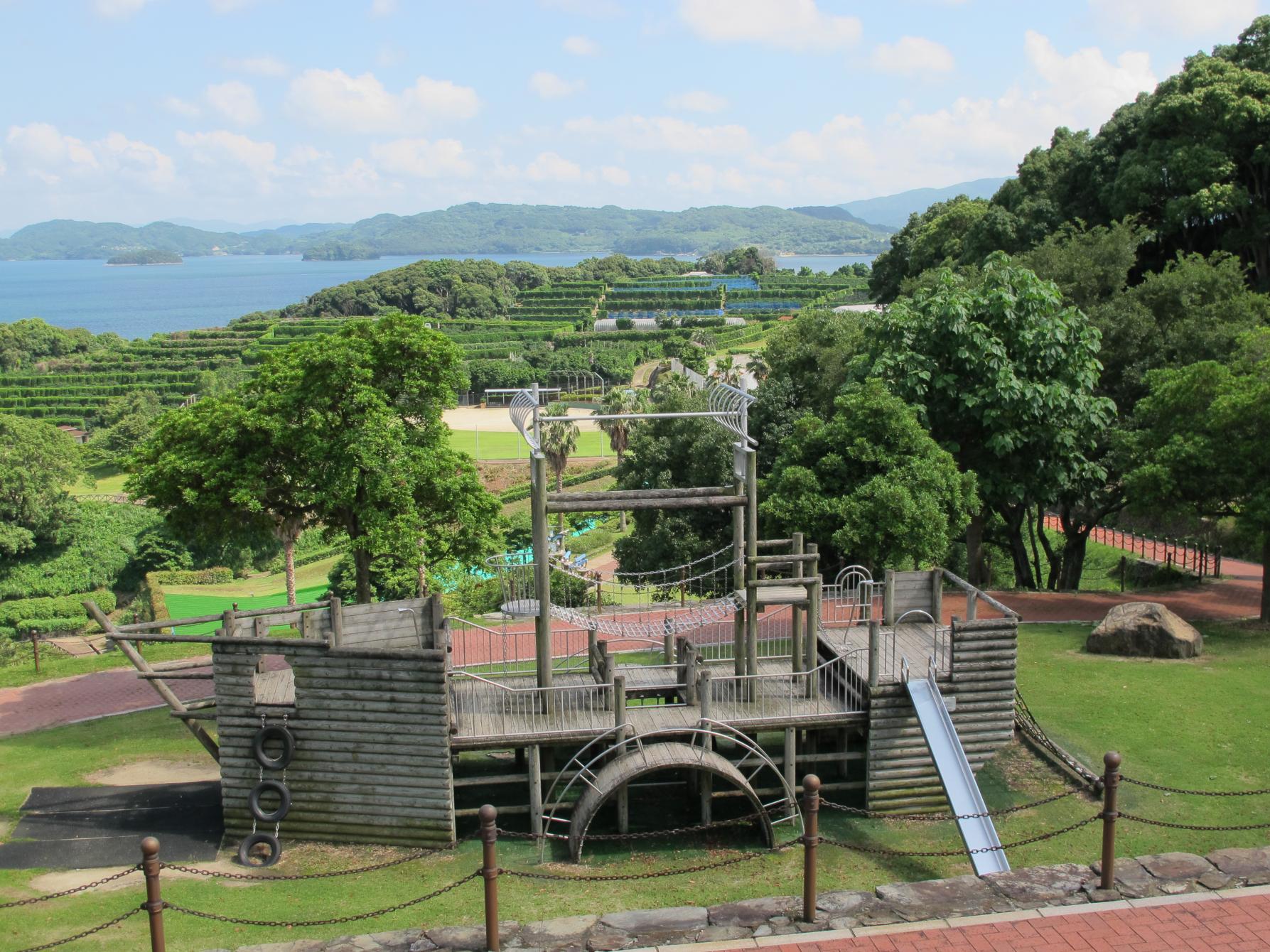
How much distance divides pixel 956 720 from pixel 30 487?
1630 inches

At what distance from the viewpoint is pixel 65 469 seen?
45250mm

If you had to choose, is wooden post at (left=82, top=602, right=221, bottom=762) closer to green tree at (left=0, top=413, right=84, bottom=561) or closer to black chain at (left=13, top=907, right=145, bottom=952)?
black chain at (left=13, top=907, right=145, bottom=952)

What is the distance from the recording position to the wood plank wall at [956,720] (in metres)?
13.2

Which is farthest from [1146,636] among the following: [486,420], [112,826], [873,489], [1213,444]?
[486,420]

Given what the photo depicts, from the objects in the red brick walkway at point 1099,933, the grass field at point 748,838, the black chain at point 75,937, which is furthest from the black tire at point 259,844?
the red brick walkway at point 1099,933

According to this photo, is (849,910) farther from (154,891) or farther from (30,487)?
(30,487)

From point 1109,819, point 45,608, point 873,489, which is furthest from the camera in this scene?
point 45,608

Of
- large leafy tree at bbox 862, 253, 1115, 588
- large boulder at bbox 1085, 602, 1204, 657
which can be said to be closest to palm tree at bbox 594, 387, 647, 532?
large leafy tree at bbox 862, 253, 1115, 588

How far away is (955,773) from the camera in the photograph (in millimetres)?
12195

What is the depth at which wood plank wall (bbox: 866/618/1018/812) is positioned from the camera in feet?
43.4

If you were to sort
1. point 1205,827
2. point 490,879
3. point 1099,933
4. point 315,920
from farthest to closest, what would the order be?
point 1205,827 → point 315,920 → point 1099,933 → point 490,879

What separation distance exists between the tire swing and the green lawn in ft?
178

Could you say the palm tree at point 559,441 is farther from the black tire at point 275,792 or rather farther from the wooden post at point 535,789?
the black tire at point 275,792

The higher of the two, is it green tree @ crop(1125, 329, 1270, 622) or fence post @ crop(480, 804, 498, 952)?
green tree @ crop(1125, 329, 1270, 622)
